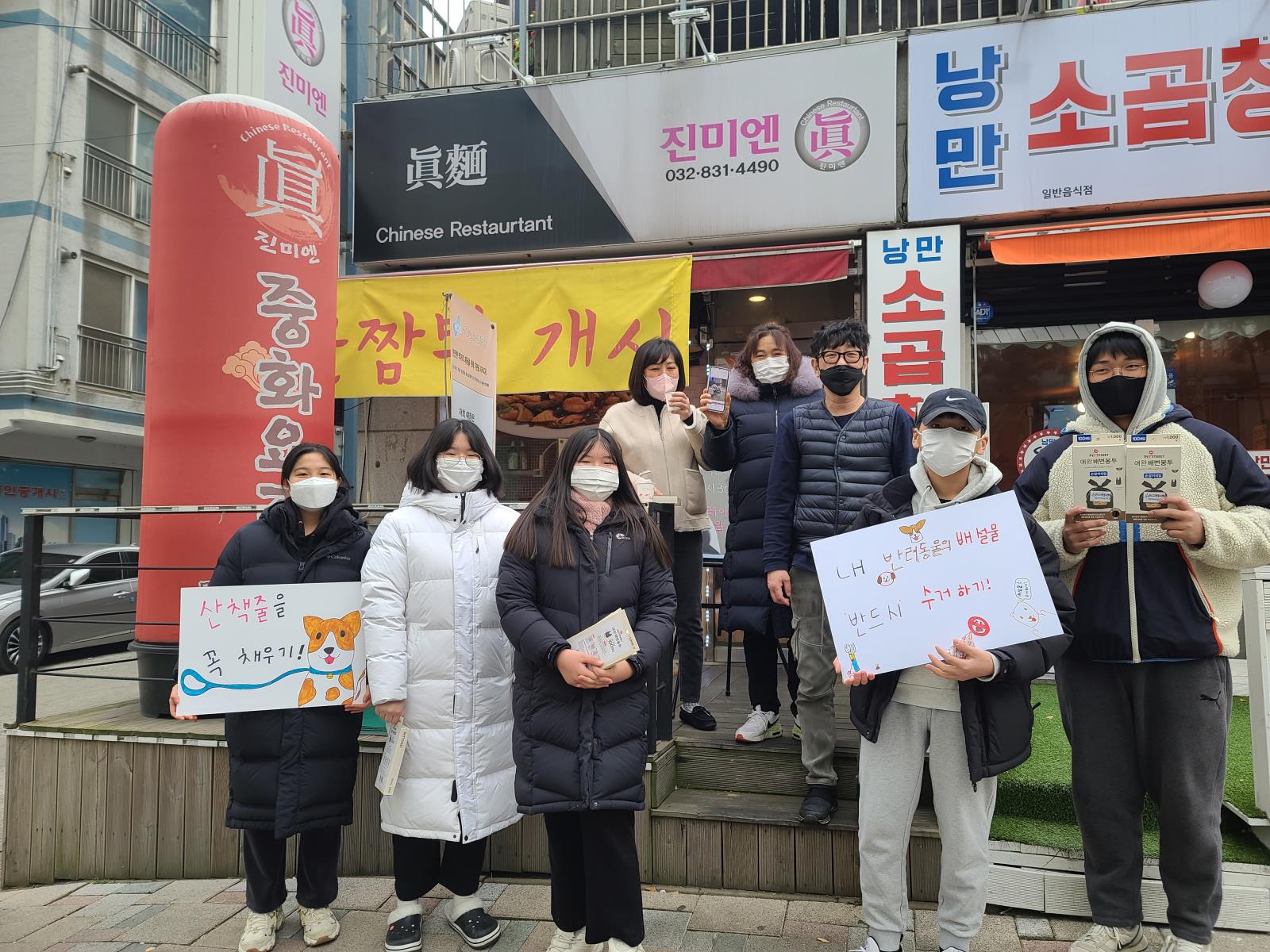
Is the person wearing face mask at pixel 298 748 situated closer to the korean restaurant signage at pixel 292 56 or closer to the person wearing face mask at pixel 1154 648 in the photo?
the person wearing face mask at pixel 1154 648

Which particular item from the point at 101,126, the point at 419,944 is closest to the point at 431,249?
the point at 419,944

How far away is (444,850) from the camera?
141 inches

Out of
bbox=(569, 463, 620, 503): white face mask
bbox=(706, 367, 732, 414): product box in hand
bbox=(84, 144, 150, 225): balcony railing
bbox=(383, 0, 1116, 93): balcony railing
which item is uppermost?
bbox=(84, 144, 150, 225): balcony railing

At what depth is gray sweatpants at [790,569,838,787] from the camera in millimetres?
3643

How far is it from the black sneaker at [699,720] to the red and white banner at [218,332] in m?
2.86

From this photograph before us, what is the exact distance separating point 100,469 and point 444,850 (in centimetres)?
1821

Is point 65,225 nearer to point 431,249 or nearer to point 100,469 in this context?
point 100,469

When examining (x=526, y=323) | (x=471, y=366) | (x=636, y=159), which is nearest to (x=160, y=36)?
(x=636, y=159)

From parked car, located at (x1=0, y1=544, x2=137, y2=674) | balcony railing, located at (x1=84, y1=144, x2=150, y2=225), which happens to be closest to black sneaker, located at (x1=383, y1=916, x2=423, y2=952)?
parked car, located at (x1=0, y1=544, x2=137, y2=674)

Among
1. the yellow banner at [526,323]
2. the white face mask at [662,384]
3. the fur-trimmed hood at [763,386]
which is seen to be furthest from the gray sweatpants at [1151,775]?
the yellow banner at [526,323]

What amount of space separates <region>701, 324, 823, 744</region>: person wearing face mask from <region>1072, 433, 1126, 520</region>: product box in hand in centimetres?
135

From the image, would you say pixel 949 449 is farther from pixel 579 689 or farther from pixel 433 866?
pixel 433 866

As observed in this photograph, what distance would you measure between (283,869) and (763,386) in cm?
306

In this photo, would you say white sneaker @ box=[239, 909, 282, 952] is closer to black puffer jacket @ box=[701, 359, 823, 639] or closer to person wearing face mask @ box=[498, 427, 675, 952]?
person wearing face mask @ box=[498, 427, 675, 952]
